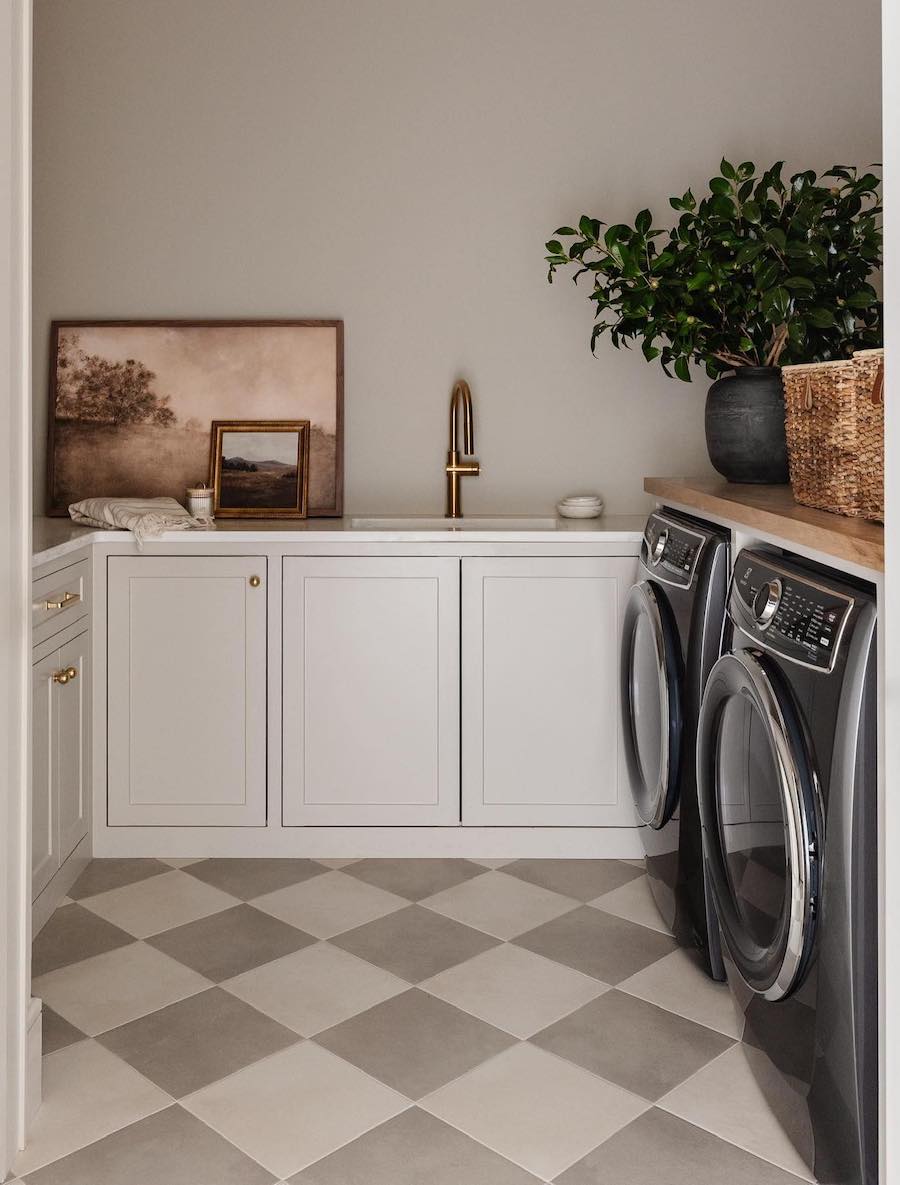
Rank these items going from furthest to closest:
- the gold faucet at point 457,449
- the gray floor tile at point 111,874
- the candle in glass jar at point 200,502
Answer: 1. the gold faucet at point 457,449
2. the candle in glass jar at point 200,502
3. the gray floor tile at point 111,874

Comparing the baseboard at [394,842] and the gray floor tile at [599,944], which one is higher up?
the baseboard at [394,842]

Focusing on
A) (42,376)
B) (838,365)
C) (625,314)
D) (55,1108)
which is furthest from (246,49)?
(55,1108)

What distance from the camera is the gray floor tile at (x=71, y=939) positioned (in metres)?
2.40

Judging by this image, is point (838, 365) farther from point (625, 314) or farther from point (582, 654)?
point (582, 654)

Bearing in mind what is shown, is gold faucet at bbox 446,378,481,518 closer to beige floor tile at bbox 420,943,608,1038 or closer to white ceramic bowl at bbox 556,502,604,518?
white ceramic bowl at bbox 556,502,604,518

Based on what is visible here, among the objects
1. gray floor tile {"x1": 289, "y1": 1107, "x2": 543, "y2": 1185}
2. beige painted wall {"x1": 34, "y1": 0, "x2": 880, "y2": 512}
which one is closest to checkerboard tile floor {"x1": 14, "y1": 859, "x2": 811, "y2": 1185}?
gray floor tile {"x1": 289, "y1": 1107, "x2": 543, "y2": 1185}

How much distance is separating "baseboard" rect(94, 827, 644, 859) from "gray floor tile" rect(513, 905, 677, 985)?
1.19 ft

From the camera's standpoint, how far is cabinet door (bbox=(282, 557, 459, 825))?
9.72 ft

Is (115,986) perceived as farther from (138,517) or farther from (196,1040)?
(138,517)

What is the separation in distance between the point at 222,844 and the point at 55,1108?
1150 millimetres

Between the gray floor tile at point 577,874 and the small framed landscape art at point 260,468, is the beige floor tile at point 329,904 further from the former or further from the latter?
the small framed landscape art at point 260,468

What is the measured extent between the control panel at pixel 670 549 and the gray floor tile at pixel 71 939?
4.69 feet

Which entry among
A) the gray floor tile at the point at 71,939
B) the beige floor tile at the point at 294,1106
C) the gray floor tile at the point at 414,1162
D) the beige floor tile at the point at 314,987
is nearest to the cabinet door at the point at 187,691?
the gray floor tile at the point at 71,939

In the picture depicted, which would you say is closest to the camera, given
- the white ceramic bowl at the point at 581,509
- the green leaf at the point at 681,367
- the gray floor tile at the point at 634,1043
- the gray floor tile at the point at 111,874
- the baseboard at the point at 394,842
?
the gray floor tile at the point at 634,1043
